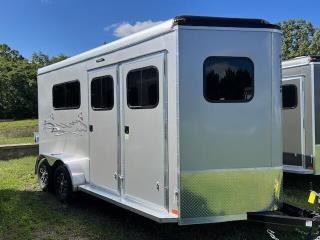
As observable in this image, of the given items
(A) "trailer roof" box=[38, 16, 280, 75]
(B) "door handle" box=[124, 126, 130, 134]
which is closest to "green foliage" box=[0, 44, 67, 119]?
(B) "door handle" box=[124, 126, 130, 134]

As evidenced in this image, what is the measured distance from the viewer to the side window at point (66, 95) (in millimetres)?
7909

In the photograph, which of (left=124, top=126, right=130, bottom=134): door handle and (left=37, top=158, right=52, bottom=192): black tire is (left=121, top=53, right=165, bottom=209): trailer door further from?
(left=37, top=158, right=52, bottom=192): black tire

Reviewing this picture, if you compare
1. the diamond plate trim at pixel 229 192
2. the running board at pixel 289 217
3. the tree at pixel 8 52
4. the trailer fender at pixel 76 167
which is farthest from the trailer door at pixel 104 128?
the tree at pixel 8 52

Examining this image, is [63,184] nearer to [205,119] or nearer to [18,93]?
[205,119]

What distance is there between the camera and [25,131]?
25172 millimetres

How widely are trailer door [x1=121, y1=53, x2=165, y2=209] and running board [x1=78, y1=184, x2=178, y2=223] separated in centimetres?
7

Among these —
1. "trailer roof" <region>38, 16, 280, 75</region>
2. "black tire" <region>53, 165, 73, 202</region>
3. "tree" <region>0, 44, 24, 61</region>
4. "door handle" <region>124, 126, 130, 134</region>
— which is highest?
"tree" <region>0, 44, 24, 61</region>

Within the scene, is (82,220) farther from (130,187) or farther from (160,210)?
(160,210)

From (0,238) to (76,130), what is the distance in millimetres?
2298

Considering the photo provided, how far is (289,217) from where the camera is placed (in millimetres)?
5043

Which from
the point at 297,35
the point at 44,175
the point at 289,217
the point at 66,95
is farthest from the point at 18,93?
the point at 289,217

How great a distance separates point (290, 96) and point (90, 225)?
4.55 meters

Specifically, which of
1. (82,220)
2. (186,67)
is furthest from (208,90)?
(82,220)

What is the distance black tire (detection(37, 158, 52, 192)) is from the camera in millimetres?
8977
